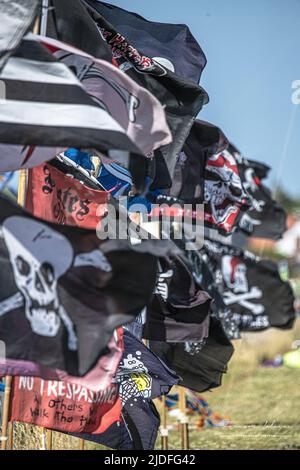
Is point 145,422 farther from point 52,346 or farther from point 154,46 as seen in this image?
point 154,46

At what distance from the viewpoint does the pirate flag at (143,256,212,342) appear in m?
9.95

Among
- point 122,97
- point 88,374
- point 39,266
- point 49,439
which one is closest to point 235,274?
point 49,439

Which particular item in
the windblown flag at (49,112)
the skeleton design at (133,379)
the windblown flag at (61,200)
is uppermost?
the windblown flag at (49,112)

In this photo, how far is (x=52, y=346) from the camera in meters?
5.81

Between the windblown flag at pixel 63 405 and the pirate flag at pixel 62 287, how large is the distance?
1.47 meters

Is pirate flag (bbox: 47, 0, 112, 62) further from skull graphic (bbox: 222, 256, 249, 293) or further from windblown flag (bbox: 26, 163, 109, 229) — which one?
skull graphic (bbox: 222, 256, 249, 293)

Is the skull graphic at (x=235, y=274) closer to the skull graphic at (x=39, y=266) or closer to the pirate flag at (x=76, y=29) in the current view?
the pirate flag at (x=76, y=29)

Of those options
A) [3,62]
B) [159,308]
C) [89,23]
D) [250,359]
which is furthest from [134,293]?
[250,359]

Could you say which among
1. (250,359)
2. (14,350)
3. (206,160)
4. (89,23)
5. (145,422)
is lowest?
(250,359)

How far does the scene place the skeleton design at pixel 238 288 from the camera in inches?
628

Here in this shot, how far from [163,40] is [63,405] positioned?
463cm

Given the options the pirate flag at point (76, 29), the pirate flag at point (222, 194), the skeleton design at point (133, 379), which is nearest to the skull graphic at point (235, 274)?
the pirate flag at point (222, 194)

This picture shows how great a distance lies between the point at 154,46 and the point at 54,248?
443 centimetres

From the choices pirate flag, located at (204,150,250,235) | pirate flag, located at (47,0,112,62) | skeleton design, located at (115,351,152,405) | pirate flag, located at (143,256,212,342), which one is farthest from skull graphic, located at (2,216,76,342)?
pirate flag, located at (204,150,250,235)
